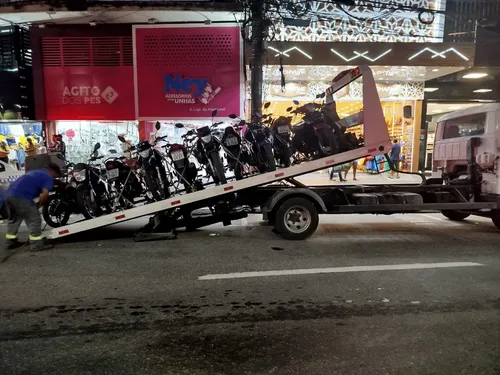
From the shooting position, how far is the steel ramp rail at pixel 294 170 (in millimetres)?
6602

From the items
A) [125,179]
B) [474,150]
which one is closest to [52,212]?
[125,179]

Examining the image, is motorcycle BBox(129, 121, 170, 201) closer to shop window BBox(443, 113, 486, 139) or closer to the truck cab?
the truck cab

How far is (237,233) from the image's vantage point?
25.2ft

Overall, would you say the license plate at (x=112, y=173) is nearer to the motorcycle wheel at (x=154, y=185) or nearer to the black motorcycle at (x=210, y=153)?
the motorcycle wheel at (x=154, y=185)

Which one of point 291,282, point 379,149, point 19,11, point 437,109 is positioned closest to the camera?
point 291,282

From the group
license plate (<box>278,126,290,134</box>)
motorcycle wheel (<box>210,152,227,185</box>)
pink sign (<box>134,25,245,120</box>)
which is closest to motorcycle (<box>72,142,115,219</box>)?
motorcycle wheel (<box>210,152,227,185</box>)

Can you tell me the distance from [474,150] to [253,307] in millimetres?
5870

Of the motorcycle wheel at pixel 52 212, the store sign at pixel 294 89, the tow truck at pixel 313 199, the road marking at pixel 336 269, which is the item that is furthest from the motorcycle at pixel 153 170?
the store sign at pixel 294 89

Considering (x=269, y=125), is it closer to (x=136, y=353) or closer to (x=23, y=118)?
(x=136, y=353)

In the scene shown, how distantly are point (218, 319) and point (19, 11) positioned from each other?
13.6 metres

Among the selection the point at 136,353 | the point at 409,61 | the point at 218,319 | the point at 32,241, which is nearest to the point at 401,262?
the point at 218,319

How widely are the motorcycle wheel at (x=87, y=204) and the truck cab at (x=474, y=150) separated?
23.0ft

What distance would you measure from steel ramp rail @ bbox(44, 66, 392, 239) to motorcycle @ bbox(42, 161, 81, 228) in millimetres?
956

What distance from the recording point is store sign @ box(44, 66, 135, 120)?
14141mm
